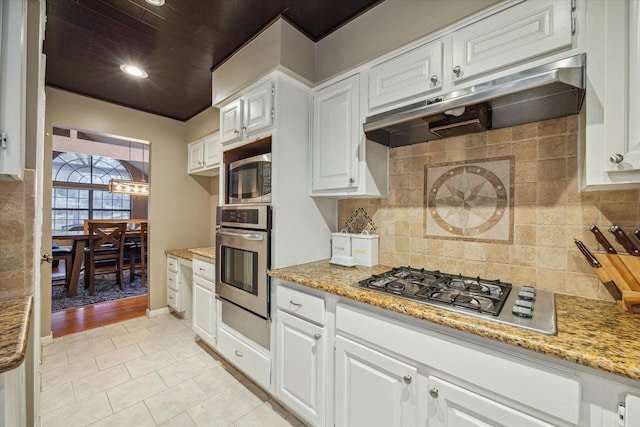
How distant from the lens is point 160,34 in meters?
1.90

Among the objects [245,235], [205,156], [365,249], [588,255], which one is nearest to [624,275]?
[588,255]

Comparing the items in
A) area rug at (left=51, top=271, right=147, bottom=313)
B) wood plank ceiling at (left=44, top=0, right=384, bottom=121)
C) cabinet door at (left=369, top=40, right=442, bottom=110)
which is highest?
wood plank ceiling at (left=44, top=0, right=384, bottom=121)

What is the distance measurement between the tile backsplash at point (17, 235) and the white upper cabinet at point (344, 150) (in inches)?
57.0

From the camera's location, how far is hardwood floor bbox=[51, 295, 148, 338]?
295 cm

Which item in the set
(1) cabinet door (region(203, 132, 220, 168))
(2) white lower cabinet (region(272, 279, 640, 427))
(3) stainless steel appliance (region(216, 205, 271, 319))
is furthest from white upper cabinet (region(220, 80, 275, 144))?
(2) white lower cabinet (region(272, 279, 640, 427))

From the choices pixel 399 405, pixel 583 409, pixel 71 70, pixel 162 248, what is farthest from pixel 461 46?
pixel 162 248

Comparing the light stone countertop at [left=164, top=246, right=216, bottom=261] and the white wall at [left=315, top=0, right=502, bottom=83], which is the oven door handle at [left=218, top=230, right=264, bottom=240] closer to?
the light stone countertop at [left=164, top=246, right=216, bottom=261]

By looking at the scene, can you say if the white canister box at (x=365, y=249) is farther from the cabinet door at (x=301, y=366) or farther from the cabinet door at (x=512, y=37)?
the cabinet door at (x=512, y=37)

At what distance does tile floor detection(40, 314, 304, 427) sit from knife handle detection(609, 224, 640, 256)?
1.87 m

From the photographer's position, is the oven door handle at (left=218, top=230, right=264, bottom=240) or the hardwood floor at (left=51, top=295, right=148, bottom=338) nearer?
the oven door handle at (left=218, top=230, right=264, bottom=240)

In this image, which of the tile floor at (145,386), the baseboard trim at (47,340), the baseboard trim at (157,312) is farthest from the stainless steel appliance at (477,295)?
the baseboard trim at (47,340)

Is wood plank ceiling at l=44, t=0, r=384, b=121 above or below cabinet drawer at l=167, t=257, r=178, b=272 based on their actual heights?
above

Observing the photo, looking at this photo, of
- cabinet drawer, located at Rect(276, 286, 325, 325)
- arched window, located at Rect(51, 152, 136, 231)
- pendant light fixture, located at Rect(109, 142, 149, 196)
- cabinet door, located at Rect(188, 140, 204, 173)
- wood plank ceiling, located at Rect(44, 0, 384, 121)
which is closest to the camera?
cabinet drawer, located at Rect(276, 286, 325, 325)

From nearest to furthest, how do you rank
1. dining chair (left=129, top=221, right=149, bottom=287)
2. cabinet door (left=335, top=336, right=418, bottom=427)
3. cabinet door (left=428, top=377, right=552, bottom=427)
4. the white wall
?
cabinet door (left=428, top=377, right=552, bottom=427)
cabinet door (left=335, top=336, right=418, bottom=427)
the white wall
dining chair (left=129, top=221, right=149, bottom=287)
